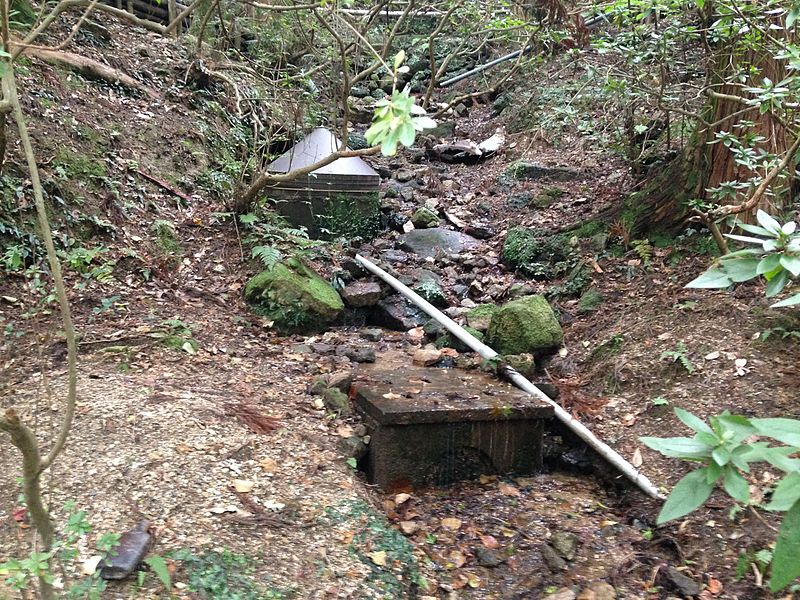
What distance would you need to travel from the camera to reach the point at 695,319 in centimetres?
432

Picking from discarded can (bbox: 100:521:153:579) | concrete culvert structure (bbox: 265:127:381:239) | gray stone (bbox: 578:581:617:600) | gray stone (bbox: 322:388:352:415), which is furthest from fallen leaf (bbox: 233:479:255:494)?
concrete culvert structure (bbox: 265:127:381:239)

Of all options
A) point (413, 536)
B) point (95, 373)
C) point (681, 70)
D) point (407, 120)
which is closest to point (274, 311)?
point (95, 373)

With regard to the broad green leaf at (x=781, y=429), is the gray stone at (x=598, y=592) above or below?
below

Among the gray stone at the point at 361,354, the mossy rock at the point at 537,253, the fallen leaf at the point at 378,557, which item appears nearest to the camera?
the fallen leaf at the point at 378,557

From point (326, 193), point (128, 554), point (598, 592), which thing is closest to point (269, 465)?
point (128, 554)

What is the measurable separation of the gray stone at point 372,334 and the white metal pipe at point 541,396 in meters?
0.44

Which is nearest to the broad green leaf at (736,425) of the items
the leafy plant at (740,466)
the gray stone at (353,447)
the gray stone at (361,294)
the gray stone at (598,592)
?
the leafy plant at (740,466)

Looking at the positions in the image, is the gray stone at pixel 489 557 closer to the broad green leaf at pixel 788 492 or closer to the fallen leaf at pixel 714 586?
the fallen leaf at pixel 714 586

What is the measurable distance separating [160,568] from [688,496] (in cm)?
178

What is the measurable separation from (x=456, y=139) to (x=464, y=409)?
8460mm

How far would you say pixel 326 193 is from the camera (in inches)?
270

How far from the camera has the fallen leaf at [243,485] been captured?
9.52ft

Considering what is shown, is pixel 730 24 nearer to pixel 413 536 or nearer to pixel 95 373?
pixel 413 536

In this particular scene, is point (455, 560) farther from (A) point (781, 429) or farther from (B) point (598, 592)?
(A) point (781, 429)
